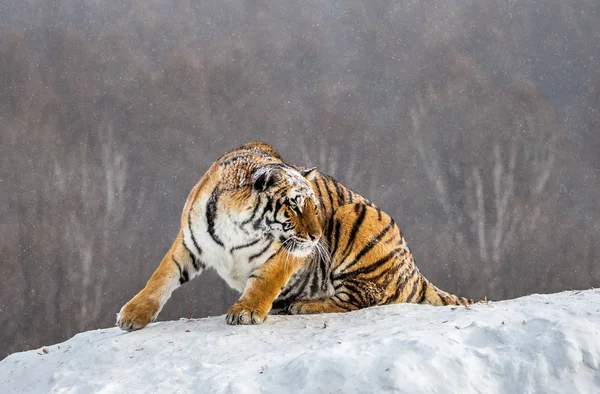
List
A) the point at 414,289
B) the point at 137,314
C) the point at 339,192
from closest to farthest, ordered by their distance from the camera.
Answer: the point at 137,314, the point at 414,289, the point at 339,192

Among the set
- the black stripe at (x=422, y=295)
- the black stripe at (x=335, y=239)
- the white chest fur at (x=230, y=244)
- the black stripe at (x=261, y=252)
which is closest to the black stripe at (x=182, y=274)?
the white chest fur at (x=230, y=244)

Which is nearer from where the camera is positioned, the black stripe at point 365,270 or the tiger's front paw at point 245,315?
the tiger's front paw at point 245,315

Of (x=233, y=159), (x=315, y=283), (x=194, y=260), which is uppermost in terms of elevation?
(x=233, y=159)

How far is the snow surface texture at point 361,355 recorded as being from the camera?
3.73m

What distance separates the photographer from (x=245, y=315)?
521 cm

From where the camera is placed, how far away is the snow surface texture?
3734 millimetres

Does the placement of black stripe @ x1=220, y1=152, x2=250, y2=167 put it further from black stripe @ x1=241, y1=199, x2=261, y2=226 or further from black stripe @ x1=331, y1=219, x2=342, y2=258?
black stripe @ x1=331, y1=219, x2=342, y2=258

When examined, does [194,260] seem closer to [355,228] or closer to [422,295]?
[355,228]

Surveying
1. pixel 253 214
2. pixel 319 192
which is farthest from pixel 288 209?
pixel 319 192

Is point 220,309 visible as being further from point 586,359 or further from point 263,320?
point 586,359

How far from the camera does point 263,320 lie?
527 cm

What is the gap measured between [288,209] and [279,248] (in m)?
0.32

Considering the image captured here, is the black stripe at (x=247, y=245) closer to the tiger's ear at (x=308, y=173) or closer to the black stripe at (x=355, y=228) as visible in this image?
the tiger's ear at (x=308, y=173)

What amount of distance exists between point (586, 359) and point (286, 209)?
2352 millimetres
